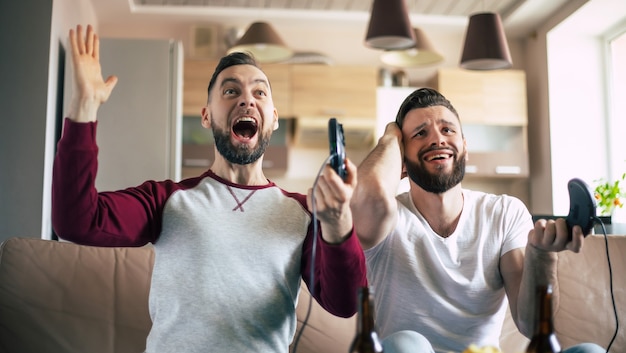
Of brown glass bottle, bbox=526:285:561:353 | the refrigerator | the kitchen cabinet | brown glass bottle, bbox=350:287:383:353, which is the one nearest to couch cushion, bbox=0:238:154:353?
brown glass bottle, bbox=350:287:383:353

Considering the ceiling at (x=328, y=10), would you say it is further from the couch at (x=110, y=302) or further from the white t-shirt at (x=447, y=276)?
the white t-shirt at (x=447, y=276)

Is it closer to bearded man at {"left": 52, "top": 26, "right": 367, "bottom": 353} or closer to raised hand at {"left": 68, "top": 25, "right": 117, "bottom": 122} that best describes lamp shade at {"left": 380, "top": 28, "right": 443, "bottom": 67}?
bearded man at {"left": 52, "top": 26, "right": 367, "bottom": 353}

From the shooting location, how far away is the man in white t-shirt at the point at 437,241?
1597 mm

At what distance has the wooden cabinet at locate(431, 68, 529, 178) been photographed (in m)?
5.36

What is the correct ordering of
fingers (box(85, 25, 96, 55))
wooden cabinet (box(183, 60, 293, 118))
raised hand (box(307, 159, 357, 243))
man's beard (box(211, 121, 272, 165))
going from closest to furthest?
raised hand (box(307, 159, 357, 243)) → fingers (box(85, 25, 96, 55)) → man's beard (box(211, 121, 272, 165)) → wooden cabinet (box(183, 60, 293, 118))

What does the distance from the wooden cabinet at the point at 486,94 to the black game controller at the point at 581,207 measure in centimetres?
412

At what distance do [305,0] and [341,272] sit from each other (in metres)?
4.15

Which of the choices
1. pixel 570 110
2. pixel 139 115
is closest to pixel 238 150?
pixel 139 115

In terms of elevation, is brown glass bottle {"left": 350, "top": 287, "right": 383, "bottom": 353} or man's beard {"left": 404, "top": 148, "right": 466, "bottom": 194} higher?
man's beard {"left": 404, "top": 148, "right": 466, "bottom": 194}

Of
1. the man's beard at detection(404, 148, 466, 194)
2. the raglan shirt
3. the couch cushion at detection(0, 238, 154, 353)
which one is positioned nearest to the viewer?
the raglan shirt

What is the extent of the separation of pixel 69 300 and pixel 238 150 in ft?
2.46

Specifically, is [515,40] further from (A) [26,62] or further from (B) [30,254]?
(B) [30,254]

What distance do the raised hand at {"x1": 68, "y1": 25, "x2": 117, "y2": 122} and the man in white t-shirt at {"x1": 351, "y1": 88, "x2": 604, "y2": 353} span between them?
0.66 metres

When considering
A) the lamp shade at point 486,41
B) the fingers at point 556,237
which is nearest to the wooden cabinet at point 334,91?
the lamp shade at point 486,41
